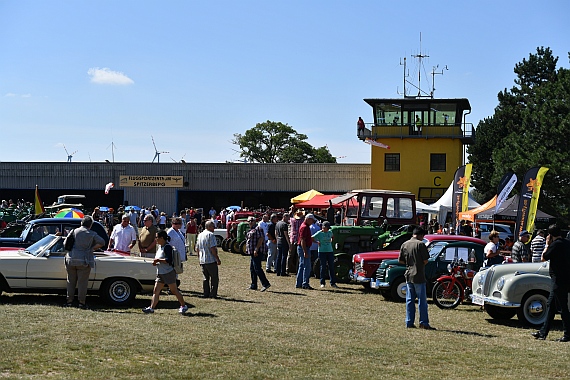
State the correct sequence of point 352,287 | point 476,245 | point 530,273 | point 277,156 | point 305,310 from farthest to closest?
point 277,156, point 352,287, point 476,245, point 305,310, point 530,273

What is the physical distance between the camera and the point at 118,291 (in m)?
15.2

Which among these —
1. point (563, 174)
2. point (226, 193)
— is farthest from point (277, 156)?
point (563, 174)

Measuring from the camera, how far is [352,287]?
68.5 feet

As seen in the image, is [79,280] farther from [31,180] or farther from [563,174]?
[31,180]

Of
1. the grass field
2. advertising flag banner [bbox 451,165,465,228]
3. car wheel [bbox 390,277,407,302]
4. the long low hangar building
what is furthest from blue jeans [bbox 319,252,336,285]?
the long low hangar building

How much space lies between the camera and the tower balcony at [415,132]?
179 ft

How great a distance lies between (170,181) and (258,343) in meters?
51.2

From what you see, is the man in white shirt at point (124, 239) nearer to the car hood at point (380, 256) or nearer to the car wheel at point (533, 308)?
the car hood at point (380, 256)

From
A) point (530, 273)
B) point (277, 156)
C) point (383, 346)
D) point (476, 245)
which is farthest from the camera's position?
point (277, 156)

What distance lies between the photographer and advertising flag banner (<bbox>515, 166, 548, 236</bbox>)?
21.6 m

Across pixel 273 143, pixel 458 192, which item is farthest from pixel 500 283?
pixel 273 143

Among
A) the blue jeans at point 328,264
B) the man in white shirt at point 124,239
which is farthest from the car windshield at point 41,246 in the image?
the blue jeans at point 328,264

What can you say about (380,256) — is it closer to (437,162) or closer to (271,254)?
(271,254)

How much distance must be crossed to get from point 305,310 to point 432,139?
135ft
